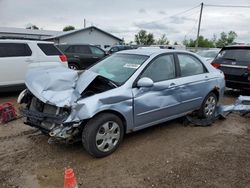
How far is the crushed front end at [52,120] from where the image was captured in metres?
3.84

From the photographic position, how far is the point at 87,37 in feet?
114

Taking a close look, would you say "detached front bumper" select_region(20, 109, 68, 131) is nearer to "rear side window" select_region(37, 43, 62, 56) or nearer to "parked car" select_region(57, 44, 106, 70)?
"rear side window" select_region(37, 43, 62, 56)

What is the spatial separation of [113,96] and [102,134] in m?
0.59

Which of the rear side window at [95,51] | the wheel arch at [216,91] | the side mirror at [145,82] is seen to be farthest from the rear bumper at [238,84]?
the rear side window at [95,51]

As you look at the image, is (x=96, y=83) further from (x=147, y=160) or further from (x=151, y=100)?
(x=147, y=160)

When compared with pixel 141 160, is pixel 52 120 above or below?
above

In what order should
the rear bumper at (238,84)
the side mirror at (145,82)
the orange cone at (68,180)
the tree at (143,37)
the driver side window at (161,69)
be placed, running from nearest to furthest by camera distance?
1. the orange cone at (68,180)
2. the side mirror at (145,82)
3. the driver side window at (161,69)
4. the rear bumper at (238,84)
5. the tree at (143,37)

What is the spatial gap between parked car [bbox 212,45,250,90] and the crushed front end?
5.92 metres

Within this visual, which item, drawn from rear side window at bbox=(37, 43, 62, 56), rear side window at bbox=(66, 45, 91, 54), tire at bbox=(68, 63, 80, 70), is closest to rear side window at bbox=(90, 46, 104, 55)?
rear side window at bbox=(66, 45, 91, 54)

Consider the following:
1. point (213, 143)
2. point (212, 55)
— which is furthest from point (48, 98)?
point (212, 55)

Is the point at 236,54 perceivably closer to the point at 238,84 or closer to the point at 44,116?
the point at 238,84

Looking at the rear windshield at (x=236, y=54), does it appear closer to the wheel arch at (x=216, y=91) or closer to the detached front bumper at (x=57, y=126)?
the wheel arch at (x=216, y=91)

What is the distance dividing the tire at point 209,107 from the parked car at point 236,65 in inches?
93.1

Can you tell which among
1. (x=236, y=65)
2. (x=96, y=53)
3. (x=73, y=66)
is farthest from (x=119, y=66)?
(x=96, y=53)
